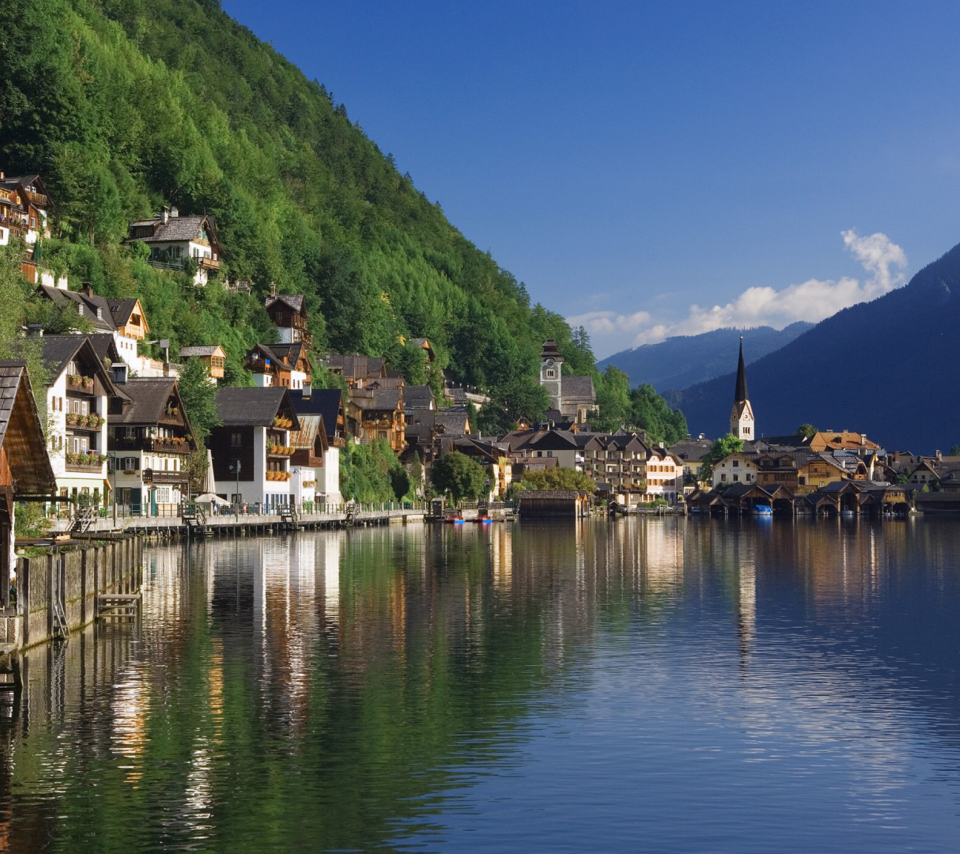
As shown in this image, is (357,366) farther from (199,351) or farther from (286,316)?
(199,351)

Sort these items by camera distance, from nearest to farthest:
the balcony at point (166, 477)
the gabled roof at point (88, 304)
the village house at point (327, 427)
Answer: the balcony at point (166, 477)
the gabled roof at point (88, 304)
the village house at point (327, 427)

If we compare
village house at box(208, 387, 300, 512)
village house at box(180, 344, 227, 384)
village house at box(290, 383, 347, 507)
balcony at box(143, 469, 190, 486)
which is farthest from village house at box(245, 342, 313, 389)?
balcony at box(143, 469, 190, 486)

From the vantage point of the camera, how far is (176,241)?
148375 mm

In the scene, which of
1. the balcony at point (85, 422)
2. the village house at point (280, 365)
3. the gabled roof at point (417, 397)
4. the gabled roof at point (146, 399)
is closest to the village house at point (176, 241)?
the village house at point (280, 365)

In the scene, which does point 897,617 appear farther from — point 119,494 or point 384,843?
point 119,494

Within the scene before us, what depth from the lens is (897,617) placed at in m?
52.2

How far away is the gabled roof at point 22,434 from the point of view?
30141mm

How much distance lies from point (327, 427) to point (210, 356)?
44.3ft

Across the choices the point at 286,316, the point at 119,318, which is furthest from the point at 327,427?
the point at 286,316

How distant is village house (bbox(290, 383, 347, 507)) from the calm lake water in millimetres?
74494

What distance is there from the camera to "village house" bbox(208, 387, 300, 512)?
11681 cm

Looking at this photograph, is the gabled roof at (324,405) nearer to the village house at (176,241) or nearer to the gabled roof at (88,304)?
the village house at (176,241)

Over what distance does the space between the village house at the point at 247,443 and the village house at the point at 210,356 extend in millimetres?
8606

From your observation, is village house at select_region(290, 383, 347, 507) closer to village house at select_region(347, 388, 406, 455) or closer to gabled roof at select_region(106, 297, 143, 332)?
gabled roof at select_region(106, 297, 143, 332)
